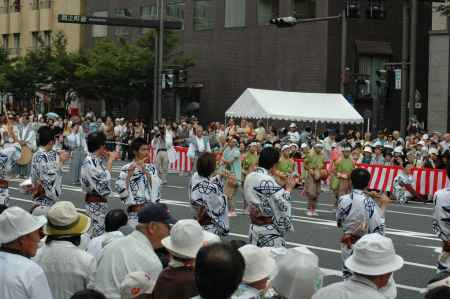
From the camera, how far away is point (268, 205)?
10445 millimetres

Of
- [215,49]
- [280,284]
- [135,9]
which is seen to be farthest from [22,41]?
[280,284]

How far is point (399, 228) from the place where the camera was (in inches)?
752

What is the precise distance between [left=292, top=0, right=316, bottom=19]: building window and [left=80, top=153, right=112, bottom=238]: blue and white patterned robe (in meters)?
34.9

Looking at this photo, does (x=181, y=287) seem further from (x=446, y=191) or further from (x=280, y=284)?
(x=446, y=191)

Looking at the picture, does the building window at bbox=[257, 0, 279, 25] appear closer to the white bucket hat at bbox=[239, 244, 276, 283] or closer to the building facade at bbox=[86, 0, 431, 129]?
the building facade at bbox=[86, 0, 431, 129]

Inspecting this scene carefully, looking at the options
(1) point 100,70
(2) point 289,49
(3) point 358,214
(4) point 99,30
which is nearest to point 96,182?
(3) point 358,214

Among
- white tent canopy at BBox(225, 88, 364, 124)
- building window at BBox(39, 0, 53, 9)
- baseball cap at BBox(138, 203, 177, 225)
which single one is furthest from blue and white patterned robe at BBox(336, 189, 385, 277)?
building window at BBox(39, 0, 53, 9)

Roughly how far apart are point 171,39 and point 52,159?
1455 inches

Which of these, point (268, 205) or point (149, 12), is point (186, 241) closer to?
point (268, 205)

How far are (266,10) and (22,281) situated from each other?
4448 centimetres

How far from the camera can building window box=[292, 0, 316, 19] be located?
4647 centimetres

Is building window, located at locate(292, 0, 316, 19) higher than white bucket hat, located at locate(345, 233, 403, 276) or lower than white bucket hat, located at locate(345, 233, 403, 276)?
higher

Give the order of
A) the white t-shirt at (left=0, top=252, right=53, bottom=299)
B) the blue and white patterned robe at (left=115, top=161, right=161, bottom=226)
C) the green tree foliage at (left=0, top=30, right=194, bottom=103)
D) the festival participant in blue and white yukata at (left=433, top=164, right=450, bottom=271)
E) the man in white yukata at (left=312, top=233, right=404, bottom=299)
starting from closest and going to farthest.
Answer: the man in white yukata at (left=312, top=233, right=404, bottom=299) → the white t-shirt at (left=0, top=252, right=53, bottom=299) → the festival participant in blue and white yukata at (left=433, top=164, right=450, bottom=271) → the blue and white patterned robe at (left=115, top=161, right=161, bottom=226) → the green tree foliage at (left=0, top=30, right=194, bottom=103)

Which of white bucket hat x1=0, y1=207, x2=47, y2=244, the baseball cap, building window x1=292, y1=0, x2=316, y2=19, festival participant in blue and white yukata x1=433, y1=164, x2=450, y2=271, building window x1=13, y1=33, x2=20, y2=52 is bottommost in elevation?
festival participant in blue and white yukata x1=433, y1=164, x2=450, y2=271
